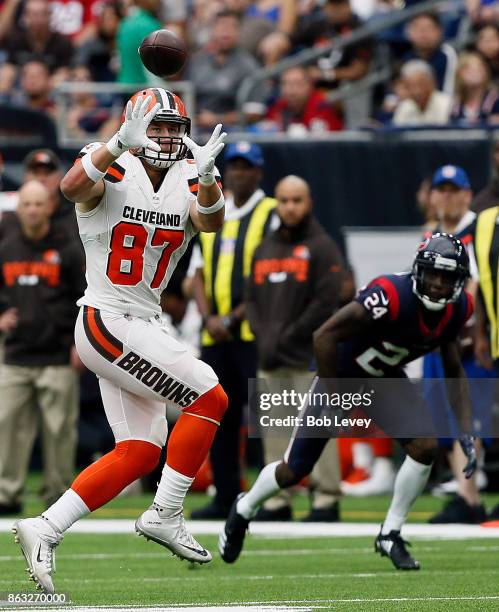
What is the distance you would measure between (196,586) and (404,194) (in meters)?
6.27

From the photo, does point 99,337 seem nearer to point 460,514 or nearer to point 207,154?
point 207,154

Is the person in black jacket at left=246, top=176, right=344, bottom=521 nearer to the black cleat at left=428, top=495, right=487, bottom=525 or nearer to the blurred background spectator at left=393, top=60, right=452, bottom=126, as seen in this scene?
the black cleat at left=428, top=495, right=487, bottom=525

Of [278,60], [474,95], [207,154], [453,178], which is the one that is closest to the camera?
[207,154]

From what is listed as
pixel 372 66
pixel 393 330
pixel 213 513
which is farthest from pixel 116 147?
pixel 372 66

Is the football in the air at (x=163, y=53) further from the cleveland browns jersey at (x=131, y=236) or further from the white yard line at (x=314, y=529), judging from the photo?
the white yard line at (x=314, y=529)

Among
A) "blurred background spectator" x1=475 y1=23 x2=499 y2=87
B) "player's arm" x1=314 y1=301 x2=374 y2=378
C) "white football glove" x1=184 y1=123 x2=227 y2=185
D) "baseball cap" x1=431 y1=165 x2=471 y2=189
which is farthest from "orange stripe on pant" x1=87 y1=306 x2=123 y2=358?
"blurred background spectator" x1=475 y1=23 x2=499 y2=87

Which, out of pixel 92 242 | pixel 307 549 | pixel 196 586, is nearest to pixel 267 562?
pixel 307 549

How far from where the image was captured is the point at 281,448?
9781 mm

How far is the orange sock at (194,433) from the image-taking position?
20.9 feet

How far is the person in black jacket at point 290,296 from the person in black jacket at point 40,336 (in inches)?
50.1

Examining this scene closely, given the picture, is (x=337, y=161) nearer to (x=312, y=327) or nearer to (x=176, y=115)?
(x=312, y=327)

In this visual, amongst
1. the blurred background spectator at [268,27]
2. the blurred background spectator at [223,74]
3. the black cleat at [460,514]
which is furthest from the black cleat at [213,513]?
the blurred background spectator at [268,27]

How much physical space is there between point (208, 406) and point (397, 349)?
1.44 meters

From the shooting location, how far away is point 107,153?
6004 millimetres
